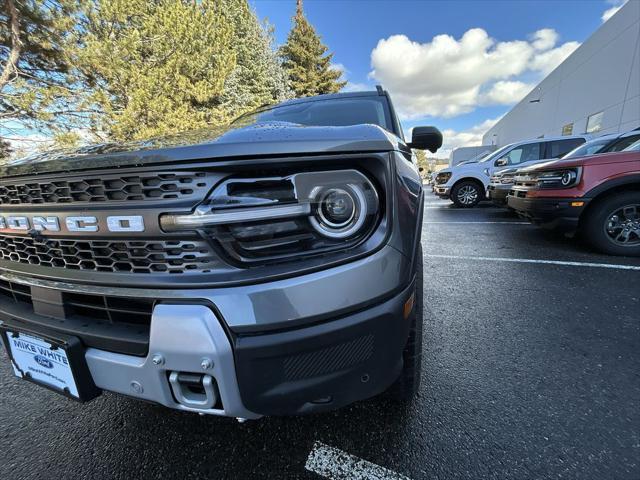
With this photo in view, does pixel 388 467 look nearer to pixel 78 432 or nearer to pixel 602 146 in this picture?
pixel 78 432

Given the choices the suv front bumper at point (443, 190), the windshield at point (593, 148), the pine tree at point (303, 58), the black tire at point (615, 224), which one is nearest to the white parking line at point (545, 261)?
the black tire at point (615, 224)

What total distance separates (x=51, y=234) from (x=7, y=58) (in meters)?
11.5

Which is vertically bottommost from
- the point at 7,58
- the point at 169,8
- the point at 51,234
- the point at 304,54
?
the point at 51,234

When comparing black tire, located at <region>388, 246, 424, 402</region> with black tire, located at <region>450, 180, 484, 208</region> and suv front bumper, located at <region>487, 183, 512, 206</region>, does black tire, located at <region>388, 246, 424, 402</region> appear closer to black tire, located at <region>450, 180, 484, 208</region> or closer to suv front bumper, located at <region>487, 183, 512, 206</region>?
suv front bumper, located at <region>487, 183, 512, 206</region>

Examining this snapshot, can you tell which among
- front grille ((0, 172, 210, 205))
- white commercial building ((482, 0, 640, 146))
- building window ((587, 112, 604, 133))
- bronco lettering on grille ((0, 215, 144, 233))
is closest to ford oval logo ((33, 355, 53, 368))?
bronco lettering on grille ((0, 215, 144, 233))

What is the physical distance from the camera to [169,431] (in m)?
1.47

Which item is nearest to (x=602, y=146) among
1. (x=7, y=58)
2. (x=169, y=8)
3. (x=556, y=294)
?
(x=556, y=294)

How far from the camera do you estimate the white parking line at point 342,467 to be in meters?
1.20

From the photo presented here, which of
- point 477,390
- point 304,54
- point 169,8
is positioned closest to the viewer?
point 477,390

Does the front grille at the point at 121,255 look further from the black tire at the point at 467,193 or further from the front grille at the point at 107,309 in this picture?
the black tire at the point at 467,193

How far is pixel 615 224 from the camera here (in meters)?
3.75

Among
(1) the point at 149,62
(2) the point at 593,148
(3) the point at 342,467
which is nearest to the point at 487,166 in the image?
(2) the point at 593,148

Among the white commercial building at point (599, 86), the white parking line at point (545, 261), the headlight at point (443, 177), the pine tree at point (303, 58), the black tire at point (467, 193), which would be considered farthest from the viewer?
the pine tree at point (303, 58)

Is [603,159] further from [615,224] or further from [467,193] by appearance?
[467,193]
